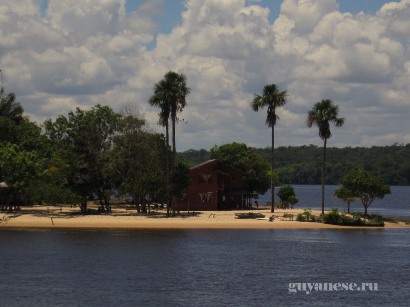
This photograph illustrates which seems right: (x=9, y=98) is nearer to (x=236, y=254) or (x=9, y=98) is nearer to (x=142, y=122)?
(x=142, y=122)

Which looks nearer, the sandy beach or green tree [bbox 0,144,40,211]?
the sandy beach

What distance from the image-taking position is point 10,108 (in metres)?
124

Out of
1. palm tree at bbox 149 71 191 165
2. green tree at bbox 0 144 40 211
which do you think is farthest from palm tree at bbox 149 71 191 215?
green tree at bbox 0 144 40 211

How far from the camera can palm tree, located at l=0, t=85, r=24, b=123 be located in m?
123

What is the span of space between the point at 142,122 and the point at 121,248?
106 feet

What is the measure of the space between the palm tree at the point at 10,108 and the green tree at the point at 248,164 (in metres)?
33.9

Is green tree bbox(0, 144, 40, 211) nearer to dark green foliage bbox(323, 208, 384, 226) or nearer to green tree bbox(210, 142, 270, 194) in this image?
dark green foliage bbox(323, 208, 384, 226)

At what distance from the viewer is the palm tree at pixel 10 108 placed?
12275cm

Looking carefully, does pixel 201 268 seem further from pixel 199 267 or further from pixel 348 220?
pixel 348 220

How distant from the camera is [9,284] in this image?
5119cm

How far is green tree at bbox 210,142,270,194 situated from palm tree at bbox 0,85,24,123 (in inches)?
1336

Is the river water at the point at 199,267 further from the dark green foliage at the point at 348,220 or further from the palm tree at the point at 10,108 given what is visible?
the palm tree at the point at 10,108

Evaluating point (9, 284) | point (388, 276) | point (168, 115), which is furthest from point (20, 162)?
point (388, 276)

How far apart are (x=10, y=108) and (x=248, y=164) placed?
3980cm
